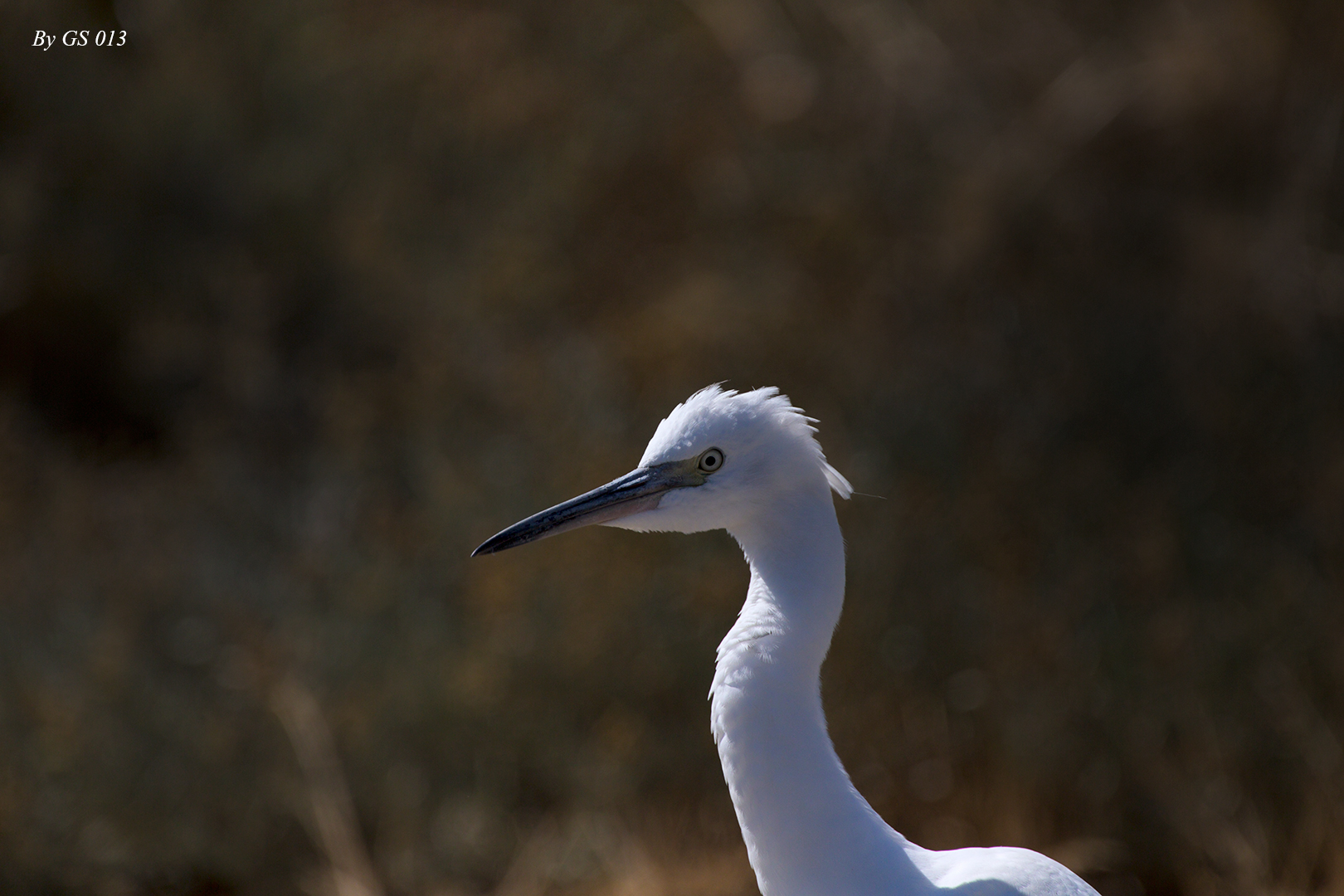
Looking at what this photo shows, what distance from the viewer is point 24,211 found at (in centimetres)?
620

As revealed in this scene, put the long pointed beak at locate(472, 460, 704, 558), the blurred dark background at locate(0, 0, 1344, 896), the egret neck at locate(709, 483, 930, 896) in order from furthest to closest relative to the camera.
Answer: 1. the blurred dark background at locate(0, 0, 1344, 896)
2. the long pointed beak at locate(472, 460, 704, 558)
3. the egret neck at locate(709, 483, 930, 896)

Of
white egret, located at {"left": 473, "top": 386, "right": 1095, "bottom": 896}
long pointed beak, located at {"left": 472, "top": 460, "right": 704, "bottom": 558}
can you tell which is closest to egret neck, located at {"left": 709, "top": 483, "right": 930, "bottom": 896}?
white egret, located at {"left": 473, "top": 386, "right": 1095, "bottom": 896}

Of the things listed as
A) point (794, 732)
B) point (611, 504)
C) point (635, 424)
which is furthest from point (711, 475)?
point (635, 424)

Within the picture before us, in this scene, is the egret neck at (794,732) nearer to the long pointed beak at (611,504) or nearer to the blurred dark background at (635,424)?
the long pointed beak at (611,504)

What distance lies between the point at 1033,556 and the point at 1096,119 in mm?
3237


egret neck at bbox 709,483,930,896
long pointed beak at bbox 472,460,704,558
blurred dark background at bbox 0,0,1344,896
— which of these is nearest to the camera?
egret neck at bbox 709,483,930,896

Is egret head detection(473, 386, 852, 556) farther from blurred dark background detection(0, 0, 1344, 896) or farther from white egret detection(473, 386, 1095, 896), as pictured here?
blurred dark background detection(0, 0, 1344, 896)

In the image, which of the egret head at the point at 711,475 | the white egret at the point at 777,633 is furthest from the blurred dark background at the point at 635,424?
the egret head at the point at 711,475

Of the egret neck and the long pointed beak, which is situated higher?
the long pointed beak

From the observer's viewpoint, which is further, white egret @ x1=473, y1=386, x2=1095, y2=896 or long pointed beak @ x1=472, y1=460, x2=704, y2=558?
long pointed beak @ x1=472, y1=460, x2=704, y2=558

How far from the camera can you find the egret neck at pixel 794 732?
2090 millimetres

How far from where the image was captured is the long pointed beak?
7.31 ft

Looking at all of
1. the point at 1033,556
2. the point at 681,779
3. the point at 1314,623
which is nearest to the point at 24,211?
the point at 681,779

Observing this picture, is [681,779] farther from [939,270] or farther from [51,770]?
[939,270]
